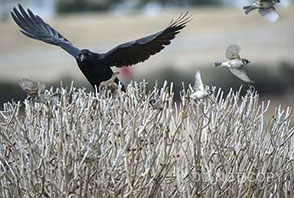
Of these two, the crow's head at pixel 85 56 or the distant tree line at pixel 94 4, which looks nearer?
the crow's head at pixel 85 56

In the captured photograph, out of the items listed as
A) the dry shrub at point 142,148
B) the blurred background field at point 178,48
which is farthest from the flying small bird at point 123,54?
the blurred background field at point 178,48

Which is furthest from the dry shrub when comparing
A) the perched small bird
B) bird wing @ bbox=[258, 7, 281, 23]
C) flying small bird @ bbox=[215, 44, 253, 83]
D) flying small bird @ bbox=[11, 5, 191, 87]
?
bird wing @ bbox=[258, 7, 281, 23]

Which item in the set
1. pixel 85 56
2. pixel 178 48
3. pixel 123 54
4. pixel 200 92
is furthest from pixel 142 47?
pixel 178 48

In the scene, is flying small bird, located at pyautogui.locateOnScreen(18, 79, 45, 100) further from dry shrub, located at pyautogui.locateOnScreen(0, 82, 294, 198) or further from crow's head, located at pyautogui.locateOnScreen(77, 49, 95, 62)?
crow's head, located at pyautogui.locateOnScreen(77, 49, 95, 62)

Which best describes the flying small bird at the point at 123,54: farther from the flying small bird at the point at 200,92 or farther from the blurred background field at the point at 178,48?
the blurred background field at the point at 178,48

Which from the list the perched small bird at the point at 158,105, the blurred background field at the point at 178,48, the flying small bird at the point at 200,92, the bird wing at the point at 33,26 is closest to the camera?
the perched small bird at the point at 158,105

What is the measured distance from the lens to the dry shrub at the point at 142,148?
4.53m

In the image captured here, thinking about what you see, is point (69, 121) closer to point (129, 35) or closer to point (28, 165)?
point (28, 165)

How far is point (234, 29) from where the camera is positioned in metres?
33.3

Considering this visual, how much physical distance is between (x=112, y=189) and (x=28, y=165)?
Result: 46 cm

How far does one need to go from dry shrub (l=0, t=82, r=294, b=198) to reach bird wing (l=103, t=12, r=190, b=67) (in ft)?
0.53

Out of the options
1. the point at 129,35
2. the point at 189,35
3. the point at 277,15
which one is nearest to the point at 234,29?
the point at 189,35

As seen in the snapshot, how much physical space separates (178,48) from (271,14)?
25.4 meters

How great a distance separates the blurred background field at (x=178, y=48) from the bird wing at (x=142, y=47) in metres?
14.5
